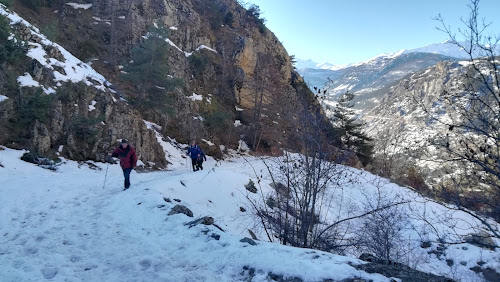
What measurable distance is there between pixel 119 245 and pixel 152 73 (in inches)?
775

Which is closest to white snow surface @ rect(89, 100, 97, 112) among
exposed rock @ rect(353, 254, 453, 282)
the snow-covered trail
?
the snow-covered trail

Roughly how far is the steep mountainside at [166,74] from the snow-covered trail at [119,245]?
2881mm

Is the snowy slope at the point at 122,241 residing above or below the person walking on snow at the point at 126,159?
below

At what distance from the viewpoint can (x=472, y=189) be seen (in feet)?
13.5

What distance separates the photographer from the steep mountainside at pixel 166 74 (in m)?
12.5

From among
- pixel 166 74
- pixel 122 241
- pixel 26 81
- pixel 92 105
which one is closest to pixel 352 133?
pixel 166 74

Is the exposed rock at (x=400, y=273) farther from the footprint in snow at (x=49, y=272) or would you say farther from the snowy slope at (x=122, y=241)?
the footprint in snow at (x=49, y=272)

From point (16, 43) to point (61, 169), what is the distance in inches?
245

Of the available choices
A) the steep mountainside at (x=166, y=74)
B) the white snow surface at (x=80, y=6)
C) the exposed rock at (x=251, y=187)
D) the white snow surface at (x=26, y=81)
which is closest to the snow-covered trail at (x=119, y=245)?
the steep mountainside at (x=166, y=74)

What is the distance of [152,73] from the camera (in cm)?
2238

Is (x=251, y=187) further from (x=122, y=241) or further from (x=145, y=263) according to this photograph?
(x=145, y=263)

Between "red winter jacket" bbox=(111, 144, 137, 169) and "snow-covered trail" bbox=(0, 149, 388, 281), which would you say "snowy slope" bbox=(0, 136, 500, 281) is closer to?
"snow-covered trail" bbox=(0, 149, 388, 281)

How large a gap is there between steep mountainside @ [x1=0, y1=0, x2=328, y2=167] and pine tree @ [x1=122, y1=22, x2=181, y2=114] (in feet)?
3.22

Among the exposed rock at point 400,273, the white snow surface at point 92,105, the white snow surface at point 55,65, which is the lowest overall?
the exposed rock at point 400,273
